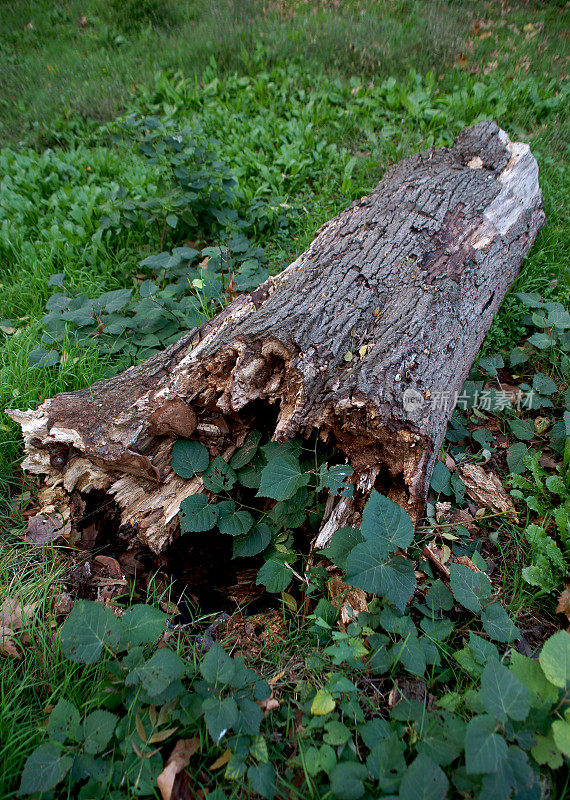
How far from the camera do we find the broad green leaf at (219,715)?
1376 mm

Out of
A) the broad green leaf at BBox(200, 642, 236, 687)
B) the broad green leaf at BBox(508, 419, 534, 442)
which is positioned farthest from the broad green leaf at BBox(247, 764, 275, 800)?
the broad green leaf at BBox(508, 419, 534, 442)

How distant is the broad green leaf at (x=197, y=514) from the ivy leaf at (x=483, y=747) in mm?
1202

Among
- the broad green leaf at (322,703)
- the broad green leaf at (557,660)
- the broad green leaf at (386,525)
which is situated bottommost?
the broad green leaf at (322,703)

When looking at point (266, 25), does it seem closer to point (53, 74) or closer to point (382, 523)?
point (53, 74)

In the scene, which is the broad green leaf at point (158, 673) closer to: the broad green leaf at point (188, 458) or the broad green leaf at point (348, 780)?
the broad green leaf at point (348, 780)

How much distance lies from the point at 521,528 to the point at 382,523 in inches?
39.8

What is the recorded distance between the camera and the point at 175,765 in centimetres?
145

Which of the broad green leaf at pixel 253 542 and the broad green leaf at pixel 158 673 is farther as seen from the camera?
the broad green leaf at pixel 253 542

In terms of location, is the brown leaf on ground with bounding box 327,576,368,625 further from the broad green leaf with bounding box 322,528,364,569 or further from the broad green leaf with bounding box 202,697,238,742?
the broad green leaf with bounding box 202,697,238,742

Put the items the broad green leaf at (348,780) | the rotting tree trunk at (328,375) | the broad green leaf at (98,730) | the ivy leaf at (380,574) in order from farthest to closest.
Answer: the rotting tree trunk at (328,375) < the ivy leaf at (380,574) < the broad green leaf at (98,730) < the broad green leaf at (348,780)

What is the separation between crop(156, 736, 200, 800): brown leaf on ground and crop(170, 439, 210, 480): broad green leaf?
1042 millimetres

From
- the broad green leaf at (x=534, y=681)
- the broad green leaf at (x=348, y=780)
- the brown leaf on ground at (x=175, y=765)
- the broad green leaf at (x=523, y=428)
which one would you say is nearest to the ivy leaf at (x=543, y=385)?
the broad green leaf at (x=523, y=428)

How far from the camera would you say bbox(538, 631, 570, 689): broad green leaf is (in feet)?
4.42

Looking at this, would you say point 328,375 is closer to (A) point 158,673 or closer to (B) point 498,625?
(B) point 498,625
